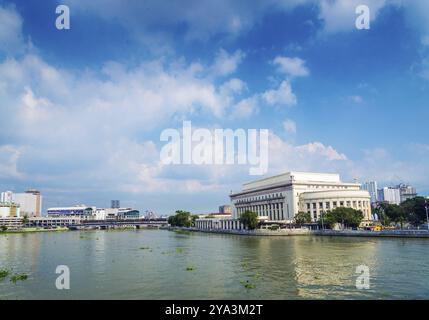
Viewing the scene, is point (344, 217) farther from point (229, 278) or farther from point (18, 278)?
point (18, 278)

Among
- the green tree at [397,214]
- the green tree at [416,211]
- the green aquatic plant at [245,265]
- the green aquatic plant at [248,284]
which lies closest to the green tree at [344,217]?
the green tree at [397,214]

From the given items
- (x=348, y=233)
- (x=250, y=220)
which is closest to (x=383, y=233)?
(x=348, y=233)

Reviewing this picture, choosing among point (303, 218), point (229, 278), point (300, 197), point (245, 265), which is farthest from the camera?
point (300, 197)

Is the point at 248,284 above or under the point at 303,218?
under

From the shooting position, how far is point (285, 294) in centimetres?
2884

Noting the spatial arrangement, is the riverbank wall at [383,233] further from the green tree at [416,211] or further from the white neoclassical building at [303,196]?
the white neoclassical building at [303,196]

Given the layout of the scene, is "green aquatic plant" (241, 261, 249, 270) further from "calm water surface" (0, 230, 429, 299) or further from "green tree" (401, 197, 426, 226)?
"green tree" (401, 197, 426, 226)

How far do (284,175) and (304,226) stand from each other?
3382 cm

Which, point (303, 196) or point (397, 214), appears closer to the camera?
point (397, 214)

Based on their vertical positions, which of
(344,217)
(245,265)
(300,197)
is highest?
(300,197)

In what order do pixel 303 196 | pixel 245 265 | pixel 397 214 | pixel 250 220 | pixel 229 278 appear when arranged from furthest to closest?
pixel 303 196
pixel 250 220
pixel 397 214
pixel 245 265
pixel 229 278

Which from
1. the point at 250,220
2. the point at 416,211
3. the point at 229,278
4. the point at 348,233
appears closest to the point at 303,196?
the point at 250,220

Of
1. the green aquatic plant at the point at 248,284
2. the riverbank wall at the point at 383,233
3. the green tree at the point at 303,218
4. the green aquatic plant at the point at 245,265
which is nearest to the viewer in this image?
the green aquatic plant at the point at 248,284
